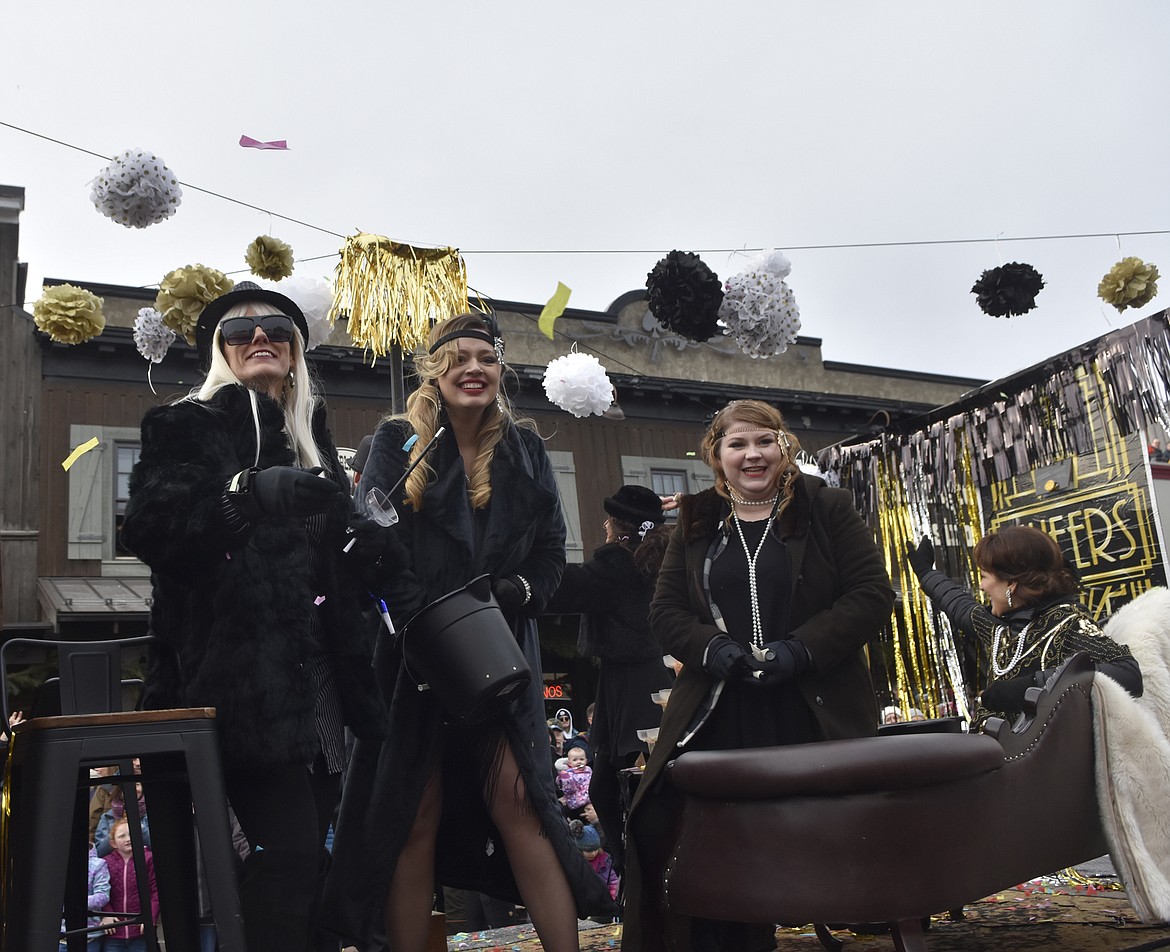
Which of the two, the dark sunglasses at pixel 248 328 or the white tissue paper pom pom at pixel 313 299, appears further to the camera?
the white tissue paper pom pom at pixel 313 299

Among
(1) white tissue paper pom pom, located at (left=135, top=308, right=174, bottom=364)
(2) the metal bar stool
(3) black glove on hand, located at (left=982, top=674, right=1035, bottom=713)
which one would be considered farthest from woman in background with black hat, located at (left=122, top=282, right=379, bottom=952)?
(1) white tissue paper pom pom, located at (left=135, top=308, right=174, bottom=364)

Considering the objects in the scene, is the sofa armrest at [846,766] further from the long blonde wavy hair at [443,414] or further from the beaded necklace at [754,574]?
the long blonde wavy hair at [443,414]

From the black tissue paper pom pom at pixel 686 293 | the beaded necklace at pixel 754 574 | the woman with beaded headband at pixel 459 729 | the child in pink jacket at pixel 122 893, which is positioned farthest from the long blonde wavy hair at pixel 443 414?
the child in pink jacket at pixel 122 893

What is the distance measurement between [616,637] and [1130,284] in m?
3.88

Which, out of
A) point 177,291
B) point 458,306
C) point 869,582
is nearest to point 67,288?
point 177,291

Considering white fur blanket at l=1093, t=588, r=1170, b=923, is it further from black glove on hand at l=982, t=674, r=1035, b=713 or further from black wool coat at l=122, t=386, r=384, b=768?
black wool coat at l=122, t=386, r=384, b=768

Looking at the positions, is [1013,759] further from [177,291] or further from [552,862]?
[177,291]

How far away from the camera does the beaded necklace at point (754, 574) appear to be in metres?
3.18

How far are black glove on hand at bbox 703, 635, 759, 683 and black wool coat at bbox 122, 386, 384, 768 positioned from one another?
0.96 meters

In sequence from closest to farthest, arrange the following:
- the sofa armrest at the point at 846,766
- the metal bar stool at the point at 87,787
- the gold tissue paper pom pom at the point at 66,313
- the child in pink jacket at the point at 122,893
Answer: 1. the metal bar stool at the point at 87,787
2. the sofa armrest at the point at 846,766
3. the gold tissue paper pom pom at the point at 66,313
4. the child in pink jacket at the point at 122,893

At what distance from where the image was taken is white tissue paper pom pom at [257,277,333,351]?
5207mm

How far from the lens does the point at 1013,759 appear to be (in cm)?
274

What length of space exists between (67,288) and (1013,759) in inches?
193

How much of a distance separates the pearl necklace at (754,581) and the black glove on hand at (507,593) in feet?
2.45
